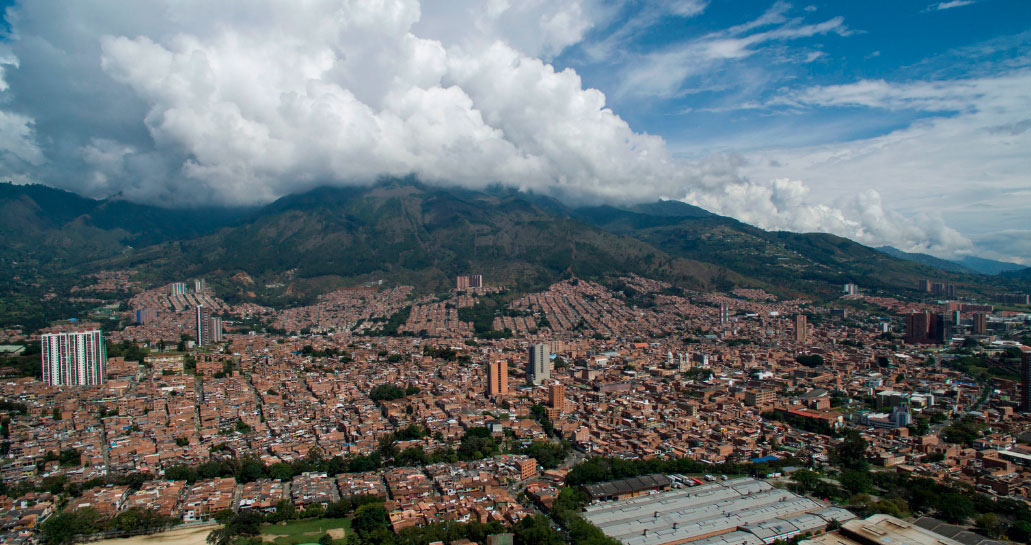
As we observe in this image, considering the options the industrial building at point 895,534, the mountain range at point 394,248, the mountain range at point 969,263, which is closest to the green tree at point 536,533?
the industrial building at point 895,534

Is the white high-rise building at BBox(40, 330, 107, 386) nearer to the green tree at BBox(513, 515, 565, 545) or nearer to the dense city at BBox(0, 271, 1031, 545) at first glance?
the dense city at BBox(0, 271, 1031, 545)

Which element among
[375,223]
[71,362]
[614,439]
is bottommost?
[614,439]

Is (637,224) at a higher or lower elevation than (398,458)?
higher

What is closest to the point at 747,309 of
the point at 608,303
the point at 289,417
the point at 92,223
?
the point at 608,303

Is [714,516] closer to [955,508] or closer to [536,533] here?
[536,533]

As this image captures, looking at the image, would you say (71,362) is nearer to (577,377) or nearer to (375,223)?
(577,377)

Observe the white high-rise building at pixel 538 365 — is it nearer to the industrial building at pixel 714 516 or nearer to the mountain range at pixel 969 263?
the industrial building at pixel 714 516

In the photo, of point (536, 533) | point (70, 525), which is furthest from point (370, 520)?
point (70, 525)
